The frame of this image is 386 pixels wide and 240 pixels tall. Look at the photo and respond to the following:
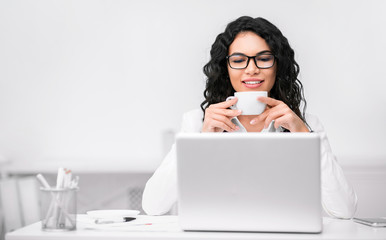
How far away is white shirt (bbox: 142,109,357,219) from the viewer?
5.35 feet

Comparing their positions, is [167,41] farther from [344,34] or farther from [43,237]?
[43,237]

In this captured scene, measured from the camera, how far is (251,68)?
1.97m

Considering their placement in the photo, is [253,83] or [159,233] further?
[253,83]

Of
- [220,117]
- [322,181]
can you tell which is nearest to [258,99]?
[220,117]

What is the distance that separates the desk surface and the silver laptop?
27 millimetres

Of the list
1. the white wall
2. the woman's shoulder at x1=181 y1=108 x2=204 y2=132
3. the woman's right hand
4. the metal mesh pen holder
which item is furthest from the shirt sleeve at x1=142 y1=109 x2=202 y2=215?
the white wall

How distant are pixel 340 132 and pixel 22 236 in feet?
6.82

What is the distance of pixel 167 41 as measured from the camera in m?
3.05

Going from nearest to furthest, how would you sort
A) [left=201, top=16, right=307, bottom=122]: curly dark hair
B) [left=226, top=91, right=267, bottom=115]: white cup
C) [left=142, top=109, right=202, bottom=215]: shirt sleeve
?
1. [left=226, top=91, right=267, bottom=115]: white cup
2. [left=142, top=109, right=202, bottom=215]: shirt sleeve
3. [left=201, top=16, right=307, bottom=122]: curly dark hair

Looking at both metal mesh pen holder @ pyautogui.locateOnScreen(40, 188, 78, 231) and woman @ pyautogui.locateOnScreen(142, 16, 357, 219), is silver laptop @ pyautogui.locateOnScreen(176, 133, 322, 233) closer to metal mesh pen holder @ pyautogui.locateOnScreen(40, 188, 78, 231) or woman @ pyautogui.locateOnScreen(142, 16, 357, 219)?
metal mesh pen holder @ pyautogui.locateOnScreen(40, 188, 78, 231)

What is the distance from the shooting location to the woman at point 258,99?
162cm

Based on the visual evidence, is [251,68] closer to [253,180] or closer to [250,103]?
[250,103]

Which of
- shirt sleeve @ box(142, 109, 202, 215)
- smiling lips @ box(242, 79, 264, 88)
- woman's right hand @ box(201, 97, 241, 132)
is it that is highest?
smiling lips @ box(242, 79, 264, 88)

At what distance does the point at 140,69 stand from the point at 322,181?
5.48 ft
